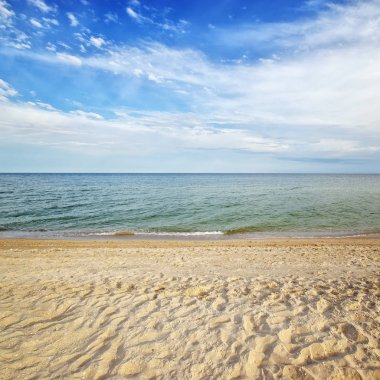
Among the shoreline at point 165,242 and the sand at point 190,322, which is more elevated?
the sand at point 190,322

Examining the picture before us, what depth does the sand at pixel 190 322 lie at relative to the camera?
12.7 feet

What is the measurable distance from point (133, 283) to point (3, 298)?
3134mm

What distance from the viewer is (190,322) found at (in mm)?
5051

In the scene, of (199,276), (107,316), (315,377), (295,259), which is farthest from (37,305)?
(295,259)

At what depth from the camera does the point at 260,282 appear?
7.06 m

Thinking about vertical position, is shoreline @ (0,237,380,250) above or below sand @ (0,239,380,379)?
below

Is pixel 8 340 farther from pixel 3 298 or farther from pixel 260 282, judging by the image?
pixel 260 282

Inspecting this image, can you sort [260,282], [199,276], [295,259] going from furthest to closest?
1. [295,259]
2. [199,276]
3. [260,282]

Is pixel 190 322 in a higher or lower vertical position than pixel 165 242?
higher

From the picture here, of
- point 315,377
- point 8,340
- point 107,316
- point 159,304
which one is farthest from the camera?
point 159,304

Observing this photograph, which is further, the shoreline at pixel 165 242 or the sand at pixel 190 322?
the shoreline at pixel 165 242

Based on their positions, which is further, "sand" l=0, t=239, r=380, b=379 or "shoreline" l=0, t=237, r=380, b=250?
"shoreline" l=0, t=237, r=380, b=250

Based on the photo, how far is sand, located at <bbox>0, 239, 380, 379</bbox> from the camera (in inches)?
153

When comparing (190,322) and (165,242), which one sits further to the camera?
(165,242)
